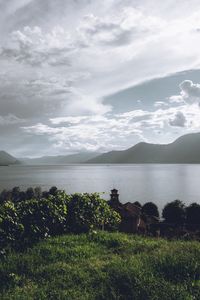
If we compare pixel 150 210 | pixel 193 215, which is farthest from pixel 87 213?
pixel 150 210

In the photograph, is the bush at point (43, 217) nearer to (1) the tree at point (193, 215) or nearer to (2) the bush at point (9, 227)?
(2) the bush at point (9, 227)

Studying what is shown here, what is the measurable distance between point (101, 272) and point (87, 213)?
6.46m

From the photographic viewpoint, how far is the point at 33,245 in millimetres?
12836

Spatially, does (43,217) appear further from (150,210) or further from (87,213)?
(150,210)

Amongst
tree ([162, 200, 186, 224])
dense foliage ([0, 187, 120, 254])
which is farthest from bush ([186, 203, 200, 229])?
dense foliage ([0, 187, 120, 254])

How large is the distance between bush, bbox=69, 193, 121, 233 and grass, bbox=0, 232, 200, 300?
262 centimetres

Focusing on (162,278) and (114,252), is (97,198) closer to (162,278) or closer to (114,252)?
(114,252)

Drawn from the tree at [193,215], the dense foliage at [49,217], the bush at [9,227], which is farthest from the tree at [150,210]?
the bush at [9,227]

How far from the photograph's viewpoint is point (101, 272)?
31.6 ft

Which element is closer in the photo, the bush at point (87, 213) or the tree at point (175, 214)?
the bush at point (87, 213)

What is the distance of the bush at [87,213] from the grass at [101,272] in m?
2.62

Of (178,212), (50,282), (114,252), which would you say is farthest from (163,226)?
(50,282)

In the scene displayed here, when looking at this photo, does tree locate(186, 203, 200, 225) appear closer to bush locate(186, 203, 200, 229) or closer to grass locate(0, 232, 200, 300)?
bush locate(186, 203, 200, 229)

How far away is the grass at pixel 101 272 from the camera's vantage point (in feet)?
27.5
